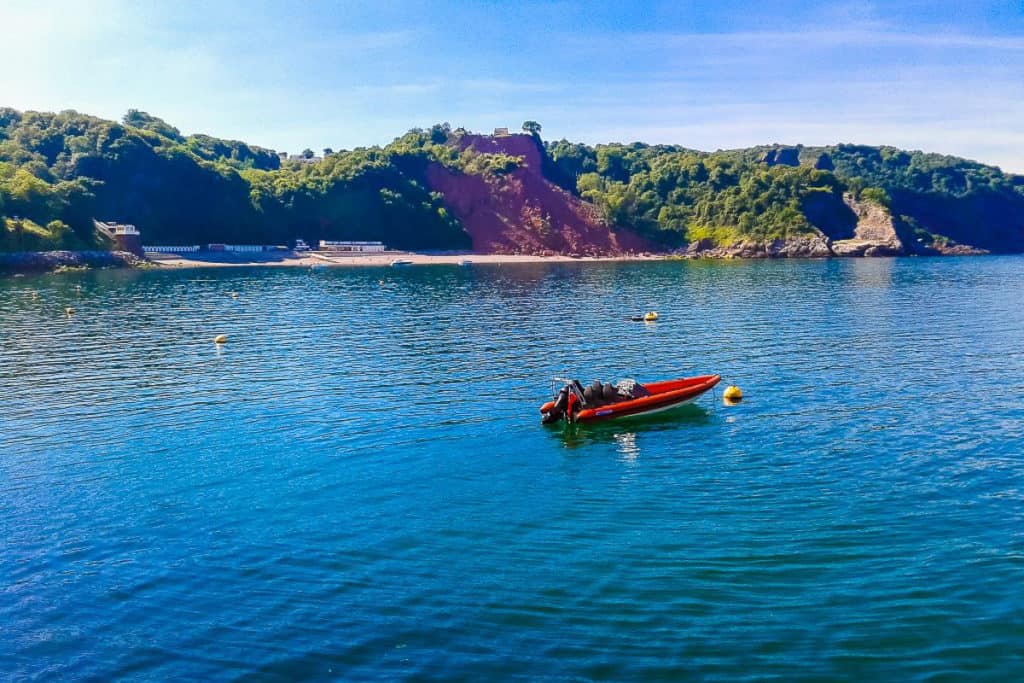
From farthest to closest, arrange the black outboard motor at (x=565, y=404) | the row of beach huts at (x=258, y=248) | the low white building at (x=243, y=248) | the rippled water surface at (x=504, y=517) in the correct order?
the low white building at (x=243, y=248) → the row of beach huts at (x=258, y=248) → the black outboard motor at (x=565, y=404) → the rippled water surface at (x=504, y=517)

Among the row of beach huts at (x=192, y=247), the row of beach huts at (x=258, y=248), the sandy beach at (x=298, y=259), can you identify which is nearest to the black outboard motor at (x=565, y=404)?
the sandy beach at (x=298, y=259)

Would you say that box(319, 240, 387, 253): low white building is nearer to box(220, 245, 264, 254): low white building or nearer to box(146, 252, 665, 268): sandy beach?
box(146, 252, 665, 268): sandy beach

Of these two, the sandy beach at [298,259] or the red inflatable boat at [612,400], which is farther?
the sandy beach at [298,259]

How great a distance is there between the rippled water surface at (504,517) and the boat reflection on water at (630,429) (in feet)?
0.63

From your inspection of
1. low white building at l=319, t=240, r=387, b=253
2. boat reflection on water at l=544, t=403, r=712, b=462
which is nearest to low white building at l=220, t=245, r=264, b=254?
low white building at l=319, t=240, r=387, b=253

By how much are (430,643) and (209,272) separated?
146 m

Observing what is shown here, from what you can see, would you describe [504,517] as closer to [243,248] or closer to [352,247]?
[352,247]

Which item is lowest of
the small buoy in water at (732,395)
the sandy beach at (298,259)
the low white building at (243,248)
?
the small buoy in water at (732,395)

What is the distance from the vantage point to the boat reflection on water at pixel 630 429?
32.5 metres

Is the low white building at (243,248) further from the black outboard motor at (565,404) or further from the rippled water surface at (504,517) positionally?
the black outboard motor at (565,404)

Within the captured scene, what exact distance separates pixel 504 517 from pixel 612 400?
13451 mm

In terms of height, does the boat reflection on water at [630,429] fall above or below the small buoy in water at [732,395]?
below

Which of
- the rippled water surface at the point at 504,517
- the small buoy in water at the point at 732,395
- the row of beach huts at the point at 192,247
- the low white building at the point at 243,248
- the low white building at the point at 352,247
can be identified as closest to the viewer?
the rippled water surface at the point at 504,517

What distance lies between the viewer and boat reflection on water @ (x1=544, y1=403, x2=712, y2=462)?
32531mm
